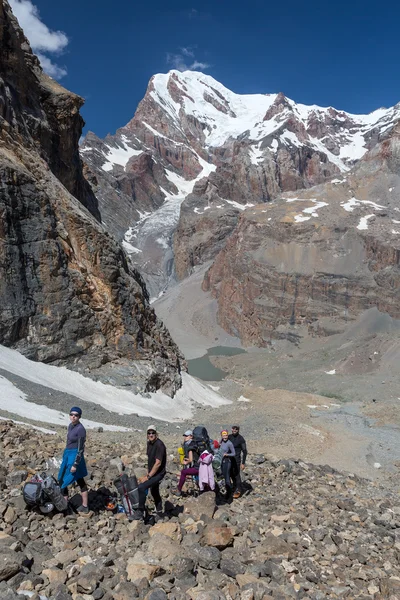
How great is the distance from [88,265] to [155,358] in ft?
21.6

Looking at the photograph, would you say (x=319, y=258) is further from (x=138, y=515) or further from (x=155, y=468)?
(x=138, y=515)

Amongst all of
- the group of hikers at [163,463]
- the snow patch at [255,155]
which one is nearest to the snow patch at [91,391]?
the group of hikers at [163,463]

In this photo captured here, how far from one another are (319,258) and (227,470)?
72.7m

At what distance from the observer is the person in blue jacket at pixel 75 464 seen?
660 cm

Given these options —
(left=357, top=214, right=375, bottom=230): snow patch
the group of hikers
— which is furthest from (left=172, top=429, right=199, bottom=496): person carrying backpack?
(left=357, top=214, right=375, bottom=230): snow patch

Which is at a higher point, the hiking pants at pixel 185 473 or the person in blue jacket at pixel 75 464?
the person in blue jacket at pixel 75 464

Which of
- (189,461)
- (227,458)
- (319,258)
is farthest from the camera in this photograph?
(319,258)

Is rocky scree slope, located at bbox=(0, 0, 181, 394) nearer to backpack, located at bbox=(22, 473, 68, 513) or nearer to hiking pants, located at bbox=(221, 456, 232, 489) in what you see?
hiking pants, located at bbox=(221, 456, 232, 489)

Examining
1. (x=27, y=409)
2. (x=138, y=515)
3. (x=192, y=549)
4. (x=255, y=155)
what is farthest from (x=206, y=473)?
(x=255, y=155)

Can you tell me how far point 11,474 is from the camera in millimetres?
6750

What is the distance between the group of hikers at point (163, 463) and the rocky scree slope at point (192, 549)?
0.32m

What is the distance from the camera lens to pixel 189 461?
8406 millimetres

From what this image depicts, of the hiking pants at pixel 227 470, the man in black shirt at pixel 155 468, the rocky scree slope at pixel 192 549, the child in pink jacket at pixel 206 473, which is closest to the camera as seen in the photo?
the rocky scree slope at pixel 192 549

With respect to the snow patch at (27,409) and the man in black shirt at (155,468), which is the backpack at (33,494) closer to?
the man in black shirt at (155,468)
